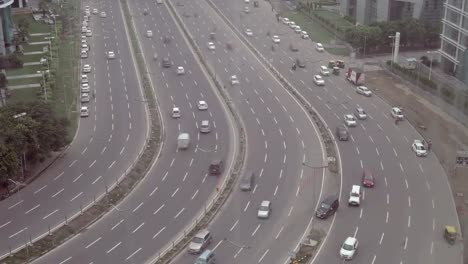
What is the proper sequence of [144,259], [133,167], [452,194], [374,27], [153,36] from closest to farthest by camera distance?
[144,259], [452,194], [133,167], [374,27], [153,36]

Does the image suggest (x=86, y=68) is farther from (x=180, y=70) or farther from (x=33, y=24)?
(x=33, y=24)

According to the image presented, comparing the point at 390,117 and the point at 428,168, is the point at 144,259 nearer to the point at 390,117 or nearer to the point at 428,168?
the point at 428,168

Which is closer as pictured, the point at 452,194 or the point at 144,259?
the point at 144,259

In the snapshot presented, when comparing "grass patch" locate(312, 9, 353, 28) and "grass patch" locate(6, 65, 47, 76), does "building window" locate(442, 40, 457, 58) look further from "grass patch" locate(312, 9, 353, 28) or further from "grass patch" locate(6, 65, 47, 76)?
"grass patch" locate(6, 65, 47, 76)

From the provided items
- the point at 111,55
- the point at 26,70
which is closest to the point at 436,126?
the point at 111,55

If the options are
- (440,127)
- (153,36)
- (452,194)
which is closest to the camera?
(452,194)

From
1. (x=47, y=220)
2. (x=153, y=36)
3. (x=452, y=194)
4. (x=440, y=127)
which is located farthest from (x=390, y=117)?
(x=153, y=36)
